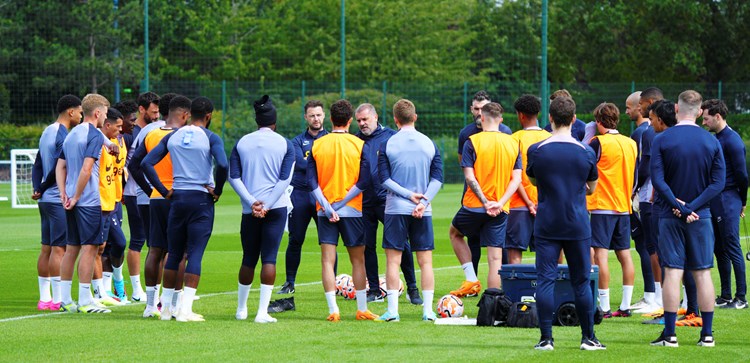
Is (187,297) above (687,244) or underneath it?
underneath

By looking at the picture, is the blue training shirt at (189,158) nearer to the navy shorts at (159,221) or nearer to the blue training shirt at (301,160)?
the navy shorts at (159,221)

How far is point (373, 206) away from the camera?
12.3m

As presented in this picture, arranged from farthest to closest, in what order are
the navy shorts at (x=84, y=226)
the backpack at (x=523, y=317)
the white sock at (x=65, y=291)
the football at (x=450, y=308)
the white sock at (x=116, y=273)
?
1. the white sock at (x=116, y=273)
2. the white sock at (x=65, y=291)
3. the navy shorts at (x=84, y=226)
4. the football at (x=450, y=308)
5. the backpack at (x=523, y=317)

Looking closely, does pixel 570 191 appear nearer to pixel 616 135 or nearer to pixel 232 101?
pixel 616 135

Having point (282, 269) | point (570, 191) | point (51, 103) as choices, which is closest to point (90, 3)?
point (51, 103)

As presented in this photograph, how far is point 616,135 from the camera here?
1167 centimetres

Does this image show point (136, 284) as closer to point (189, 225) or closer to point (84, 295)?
point (84, 295)

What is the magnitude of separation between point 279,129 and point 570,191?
3102 cm

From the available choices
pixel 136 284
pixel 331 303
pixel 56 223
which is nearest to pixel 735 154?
pixel 331 303

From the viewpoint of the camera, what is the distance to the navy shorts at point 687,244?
31.5 ft

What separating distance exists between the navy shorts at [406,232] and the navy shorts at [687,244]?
2273mm

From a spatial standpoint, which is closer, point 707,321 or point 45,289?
point 707,321

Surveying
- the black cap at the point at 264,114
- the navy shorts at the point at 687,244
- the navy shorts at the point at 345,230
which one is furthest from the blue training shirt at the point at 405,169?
the navy shorts at the point at 687,244

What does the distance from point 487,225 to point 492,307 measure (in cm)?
123
